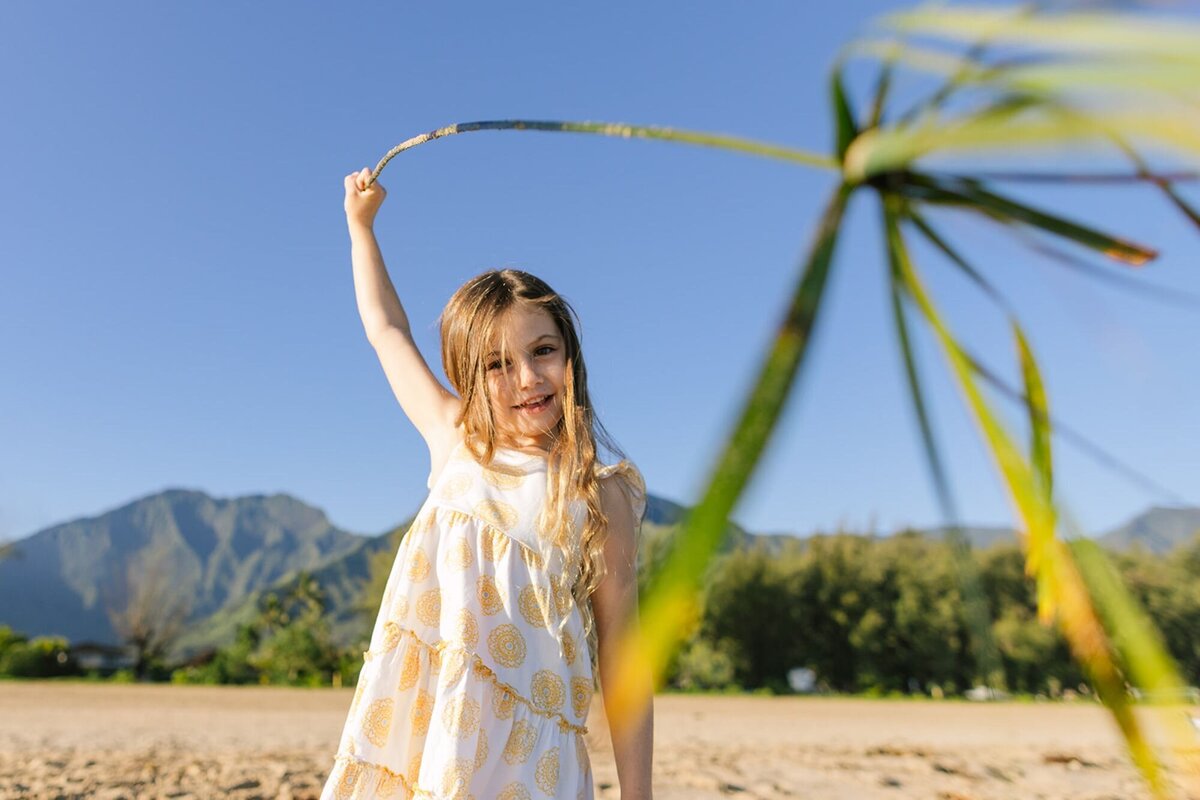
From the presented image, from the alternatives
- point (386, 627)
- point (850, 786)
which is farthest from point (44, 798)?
point (850, 786)

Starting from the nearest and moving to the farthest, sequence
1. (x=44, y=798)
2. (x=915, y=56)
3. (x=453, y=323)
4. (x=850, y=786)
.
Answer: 1. (x=915, y=56)
2. (x=453, y=323)
3. (x=44, y=798)
4. (x=850, y=786)

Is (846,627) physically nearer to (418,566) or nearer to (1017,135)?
(418,566)

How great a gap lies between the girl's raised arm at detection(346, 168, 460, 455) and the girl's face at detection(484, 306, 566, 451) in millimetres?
224

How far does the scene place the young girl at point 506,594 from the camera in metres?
1.90

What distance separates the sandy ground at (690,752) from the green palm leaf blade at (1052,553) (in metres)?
0.05

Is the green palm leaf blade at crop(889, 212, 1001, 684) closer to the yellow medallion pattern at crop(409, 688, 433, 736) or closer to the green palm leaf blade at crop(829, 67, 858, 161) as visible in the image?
the green palm leaf blade at crop(829, 67, 858, 161)

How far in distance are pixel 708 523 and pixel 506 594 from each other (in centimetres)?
156

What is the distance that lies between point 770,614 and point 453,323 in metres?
29.0

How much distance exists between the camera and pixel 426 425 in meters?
2.42

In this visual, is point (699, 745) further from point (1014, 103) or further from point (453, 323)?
point (1014, 103)

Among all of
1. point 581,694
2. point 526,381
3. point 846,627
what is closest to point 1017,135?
point 526,381

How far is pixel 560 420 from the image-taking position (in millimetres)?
2164

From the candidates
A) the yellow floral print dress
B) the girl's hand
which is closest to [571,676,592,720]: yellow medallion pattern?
the yellow floral print dress

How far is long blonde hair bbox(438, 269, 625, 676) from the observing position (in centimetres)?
202
